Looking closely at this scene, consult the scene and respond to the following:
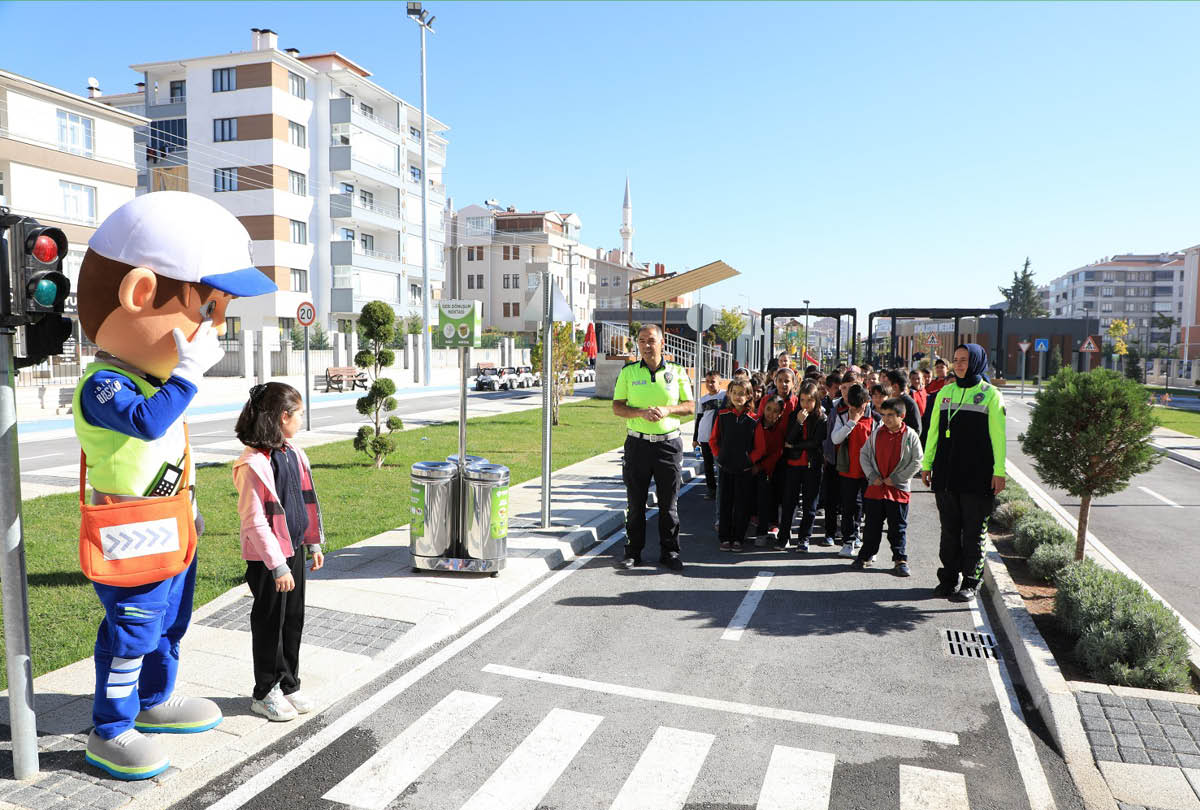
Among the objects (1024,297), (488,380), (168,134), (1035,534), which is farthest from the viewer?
(1024,297)

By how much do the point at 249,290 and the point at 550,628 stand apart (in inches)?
130

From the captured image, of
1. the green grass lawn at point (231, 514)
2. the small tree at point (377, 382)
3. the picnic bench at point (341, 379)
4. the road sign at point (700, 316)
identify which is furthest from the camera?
the picnic bench at point (341, 379)

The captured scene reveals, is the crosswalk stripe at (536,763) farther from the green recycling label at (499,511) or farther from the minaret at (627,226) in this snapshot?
the minaret at (627,226)

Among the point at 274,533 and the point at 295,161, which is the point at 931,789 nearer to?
the point at 274,533

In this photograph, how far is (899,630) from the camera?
6207 millimetres

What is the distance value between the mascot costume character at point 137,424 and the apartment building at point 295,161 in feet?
124

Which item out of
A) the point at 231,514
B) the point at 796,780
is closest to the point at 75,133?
the point at 231,514

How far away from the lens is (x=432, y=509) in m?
7.04

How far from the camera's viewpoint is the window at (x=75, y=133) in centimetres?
3262

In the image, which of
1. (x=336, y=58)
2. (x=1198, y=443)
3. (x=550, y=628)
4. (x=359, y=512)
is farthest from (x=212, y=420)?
(x=336, y=58)

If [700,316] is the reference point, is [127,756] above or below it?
below

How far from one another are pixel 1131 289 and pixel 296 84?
132 meters

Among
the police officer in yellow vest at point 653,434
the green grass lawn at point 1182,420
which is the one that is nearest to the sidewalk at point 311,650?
the police officer in yellow vest at point 653,434

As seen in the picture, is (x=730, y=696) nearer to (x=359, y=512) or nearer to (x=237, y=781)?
(x=237, y=781)
